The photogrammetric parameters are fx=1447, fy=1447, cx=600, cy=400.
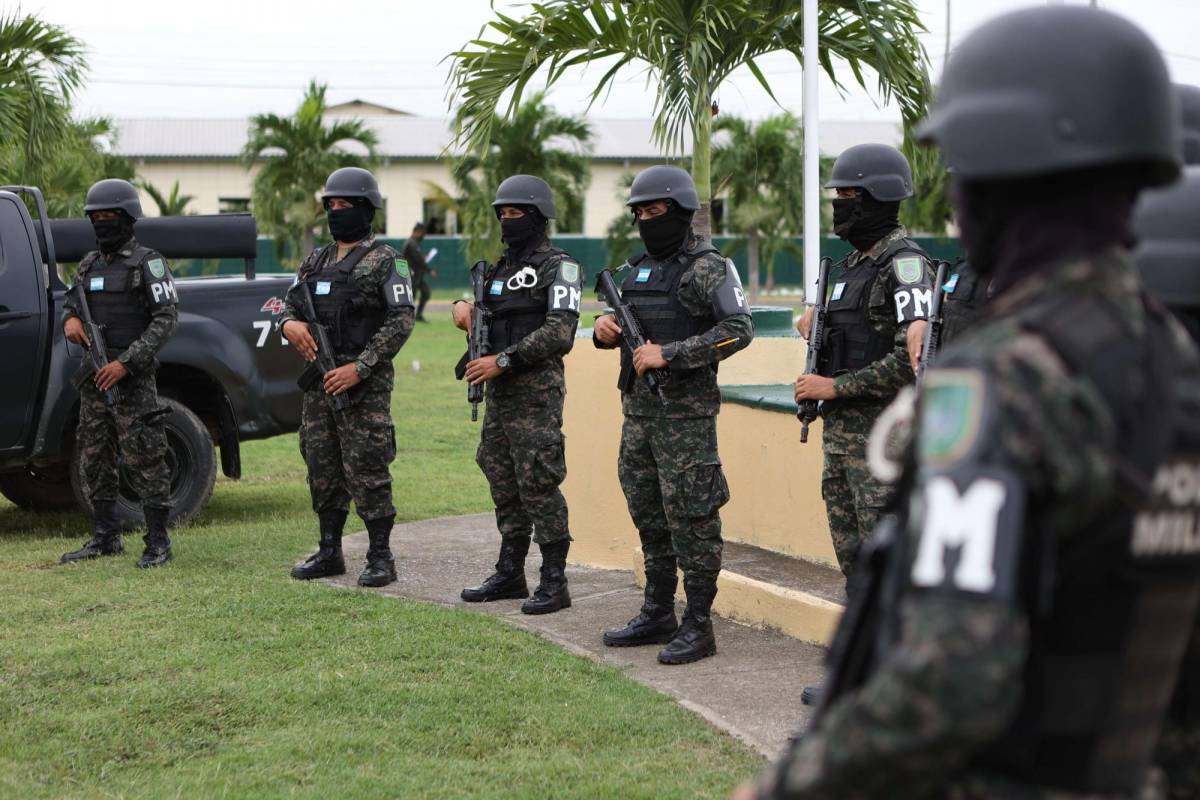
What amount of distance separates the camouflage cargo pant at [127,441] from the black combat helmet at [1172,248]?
6.71 metres

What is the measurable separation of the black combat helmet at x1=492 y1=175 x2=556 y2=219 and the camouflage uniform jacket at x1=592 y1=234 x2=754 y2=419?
1099mm

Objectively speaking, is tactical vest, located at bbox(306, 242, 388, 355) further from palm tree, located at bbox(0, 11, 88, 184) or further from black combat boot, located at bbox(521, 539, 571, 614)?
palm tree, located at bbox(0, 11, 88, 184)

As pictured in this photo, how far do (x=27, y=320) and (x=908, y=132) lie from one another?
17.6 feet

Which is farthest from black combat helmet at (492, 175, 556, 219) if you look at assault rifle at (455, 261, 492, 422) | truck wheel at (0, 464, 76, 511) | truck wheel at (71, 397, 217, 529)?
truck wheel at (0, 464, 76, 511)

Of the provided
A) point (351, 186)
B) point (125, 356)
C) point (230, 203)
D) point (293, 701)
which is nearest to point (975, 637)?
point (293, 701)

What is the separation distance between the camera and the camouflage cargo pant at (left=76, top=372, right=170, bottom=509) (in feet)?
26.2

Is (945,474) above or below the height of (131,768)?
above

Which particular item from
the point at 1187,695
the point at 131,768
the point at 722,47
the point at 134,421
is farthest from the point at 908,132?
the point at 1187,695

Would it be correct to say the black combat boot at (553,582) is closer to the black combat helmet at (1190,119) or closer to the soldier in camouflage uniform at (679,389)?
the soldier in camouflage uniform at (679,389)

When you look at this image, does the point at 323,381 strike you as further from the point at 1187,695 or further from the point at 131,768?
the point at 1187,695

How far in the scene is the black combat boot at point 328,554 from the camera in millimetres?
7520

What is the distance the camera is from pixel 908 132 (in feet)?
29.5

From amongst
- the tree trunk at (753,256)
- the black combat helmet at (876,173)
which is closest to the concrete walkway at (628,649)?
the black combat helmet at (876,173)

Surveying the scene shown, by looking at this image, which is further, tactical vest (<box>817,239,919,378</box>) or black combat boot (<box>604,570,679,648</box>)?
black combat boot (<box>604,570,679,648</box>)
